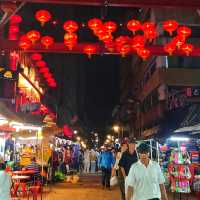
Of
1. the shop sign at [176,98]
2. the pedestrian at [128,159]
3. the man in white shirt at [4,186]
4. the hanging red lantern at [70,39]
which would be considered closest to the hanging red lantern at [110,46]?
the hanging red lantern at [70,39]

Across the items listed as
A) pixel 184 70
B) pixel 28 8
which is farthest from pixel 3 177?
pixel 184 70

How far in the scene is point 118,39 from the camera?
1485 cm

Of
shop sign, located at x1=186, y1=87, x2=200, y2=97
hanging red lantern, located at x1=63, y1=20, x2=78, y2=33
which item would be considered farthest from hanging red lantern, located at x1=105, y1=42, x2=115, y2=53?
shop sign, located at x1=186, y1=87, x2=200, y2=97

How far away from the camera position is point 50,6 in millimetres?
23672

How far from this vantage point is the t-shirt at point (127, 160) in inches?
411

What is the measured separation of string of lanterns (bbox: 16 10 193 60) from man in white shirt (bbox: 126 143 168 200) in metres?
8.34

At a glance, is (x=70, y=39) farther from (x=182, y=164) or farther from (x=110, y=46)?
(x=182, y=164)

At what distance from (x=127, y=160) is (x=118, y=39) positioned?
239 inches

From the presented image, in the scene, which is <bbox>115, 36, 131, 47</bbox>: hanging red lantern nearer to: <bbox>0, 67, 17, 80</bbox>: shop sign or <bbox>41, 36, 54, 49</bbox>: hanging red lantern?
<bbox>41, 36, 54, 49</bbox>: hanging red lantern

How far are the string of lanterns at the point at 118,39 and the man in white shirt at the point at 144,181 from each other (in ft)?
27.4

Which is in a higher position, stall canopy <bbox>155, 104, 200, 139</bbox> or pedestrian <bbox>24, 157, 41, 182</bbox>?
stall canopy <bbox>155, 104, 200, 139</bbox>

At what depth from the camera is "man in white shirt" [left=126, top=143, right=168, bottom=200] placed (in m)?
6.07

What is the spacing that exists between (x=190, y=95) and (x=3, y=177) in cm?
2069

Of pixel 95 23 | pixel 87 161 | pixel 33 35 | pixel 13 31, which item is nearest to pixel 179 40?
pixel 95 23
